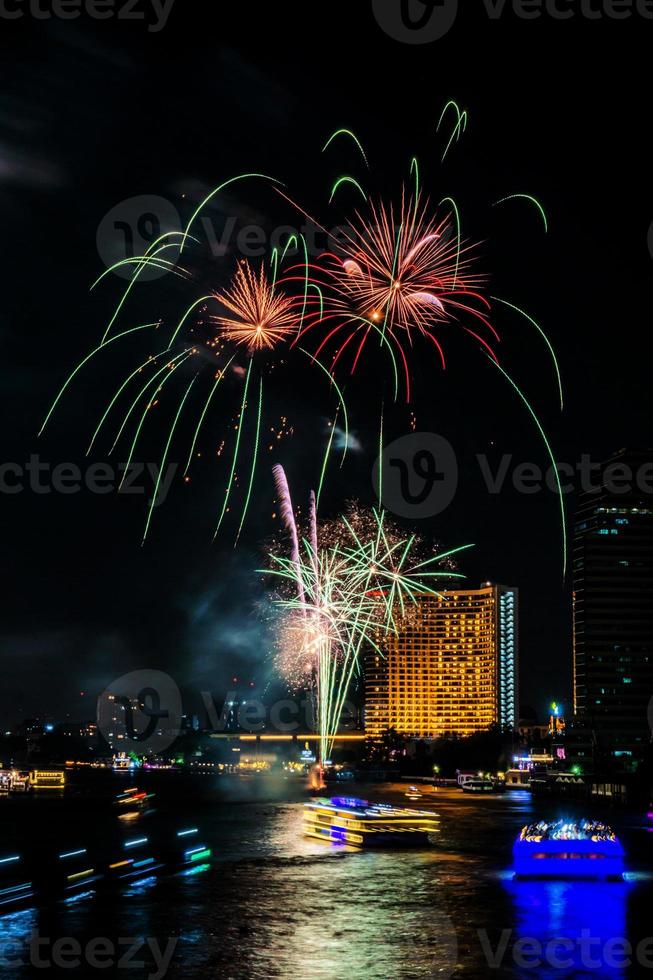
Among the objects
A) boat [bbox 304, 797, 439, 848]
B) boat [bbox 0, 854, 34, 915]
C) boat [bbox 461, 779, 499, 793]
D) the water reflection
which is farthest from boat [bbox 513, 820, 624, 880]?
boat [bbox 461, 779, 499, 793]

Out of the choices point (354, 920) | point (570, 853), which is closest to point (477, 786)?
point (570, 853)

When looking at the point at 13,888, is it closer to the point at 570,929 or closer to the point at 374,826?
the point at 570,929

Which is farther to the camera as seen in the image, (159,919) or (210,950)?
(159,919)

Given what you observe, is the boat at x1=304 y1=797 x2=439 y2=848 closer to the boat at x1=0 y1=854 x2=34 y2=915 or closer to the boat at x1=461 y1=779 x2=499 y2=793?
the boat at x1=0 y1=854 x2=34 y2=915

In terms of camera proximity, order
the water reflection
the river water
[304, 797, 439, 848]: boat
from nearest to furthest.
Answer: the river water
the water reflection
[304, 797, 439, 848]: boat

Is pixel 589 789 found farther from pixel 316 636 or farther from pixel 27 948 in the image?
pixel 27 948

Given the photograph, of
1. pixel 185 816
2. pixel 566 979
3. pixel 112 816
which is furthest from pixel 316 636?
pixel 566 979
